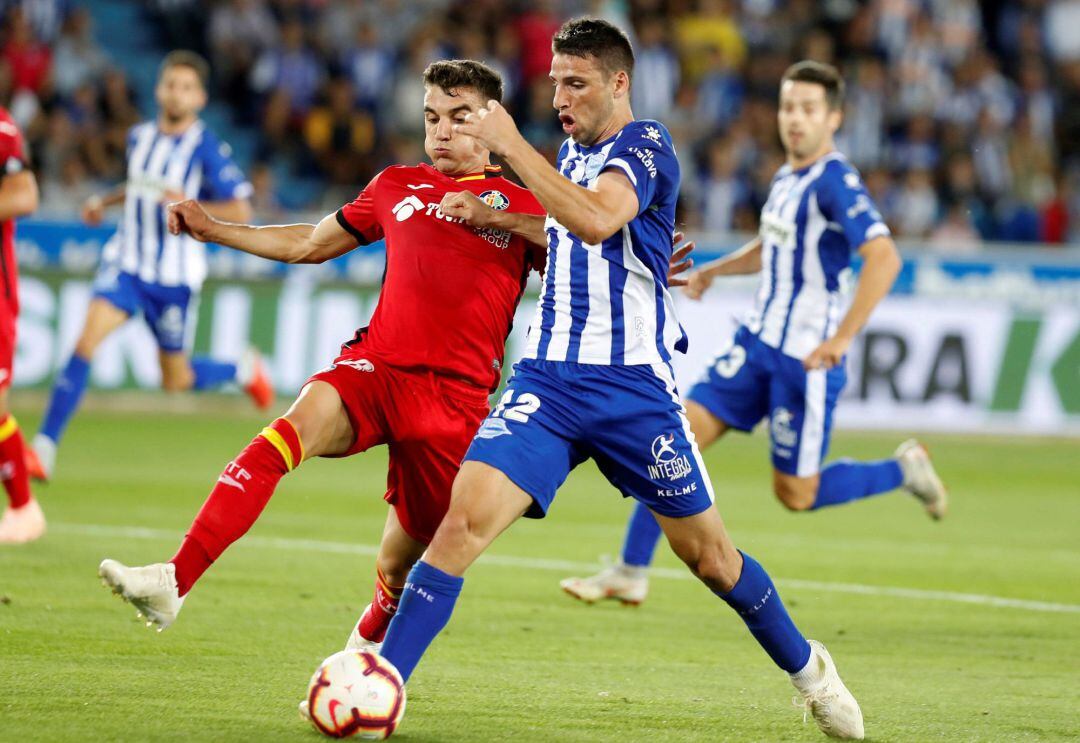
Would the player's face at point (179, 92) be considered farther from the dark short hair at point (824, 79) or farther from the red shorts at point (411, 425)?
the red shorts at point (411, 425)

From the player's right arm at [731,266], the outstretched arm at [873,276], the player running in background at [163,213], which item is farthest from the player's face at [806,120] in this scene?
the player running in background at [163,213]

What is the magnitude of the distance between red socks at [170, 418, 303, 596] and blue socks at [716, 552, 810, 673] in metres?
1.52

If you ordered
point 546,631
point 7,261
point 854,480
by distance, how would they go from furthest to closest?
point 854,480
point 7,261
point 546,631

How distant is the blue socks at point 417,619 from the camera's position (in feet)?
15.7

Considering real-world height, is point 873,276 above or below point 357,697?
above

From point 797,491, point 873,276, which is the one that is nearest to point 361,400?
point 873,276

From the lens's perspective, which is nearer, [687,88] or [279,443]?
[279,443]

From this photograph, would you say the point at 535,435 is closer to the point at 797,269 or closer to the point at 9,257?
the point at 797,269

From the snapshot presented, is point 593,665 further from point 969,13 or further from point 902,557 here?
point 969,13

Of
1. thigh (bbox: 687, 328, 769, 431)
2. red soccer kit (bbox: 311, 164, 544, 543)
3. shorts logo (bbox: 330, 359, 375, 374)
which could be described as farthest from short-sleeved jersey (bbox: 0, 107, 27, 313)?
thigh (bbox: 687, 328, 769, 431)

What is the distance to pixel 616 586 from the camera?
784cm

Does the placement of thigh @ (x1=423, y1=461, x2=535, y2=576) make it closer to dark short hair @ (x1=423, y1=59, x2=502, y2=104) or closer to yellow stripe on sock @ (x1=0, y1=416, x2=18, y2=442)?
dark short hair @ (x1=423, y1=59, x2=502, y2=104)

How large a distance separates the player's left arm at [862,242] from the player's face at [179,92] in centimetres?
525

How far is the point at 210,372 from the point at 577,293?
26.0ft
